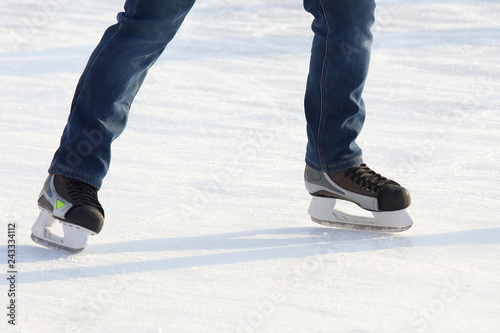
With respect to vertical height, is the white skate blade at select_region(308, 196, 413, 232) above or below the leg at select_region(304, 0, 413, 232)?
below

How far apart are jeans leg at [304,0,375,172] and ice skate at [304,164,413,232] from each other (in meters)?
0.03

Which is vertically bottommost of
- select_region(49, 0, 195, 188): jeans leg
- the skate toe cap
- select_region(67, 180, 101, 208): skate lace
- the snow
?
the snow

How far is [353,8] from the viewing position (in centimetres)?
170

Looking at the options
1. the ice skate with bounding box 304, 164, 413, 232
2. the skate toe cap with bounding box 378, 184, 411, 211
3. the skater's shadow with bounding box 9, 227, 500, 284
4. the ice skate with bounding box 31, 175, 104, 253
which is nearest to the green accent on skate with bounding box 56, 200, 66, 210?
the ice skate with bounding box 31, 175, 104, 253

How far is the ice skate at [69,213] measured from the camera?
1.55 meters

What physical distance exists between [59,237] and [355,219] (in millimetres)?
656

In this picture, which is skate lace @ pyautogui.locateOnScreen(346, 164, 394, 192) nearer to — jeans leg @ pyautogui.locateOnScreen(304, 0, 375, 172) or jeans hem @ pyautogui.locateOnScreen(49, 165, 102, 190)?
jeans leg @ pyautogui.locateOnScreen(304, 0, 375, 172)

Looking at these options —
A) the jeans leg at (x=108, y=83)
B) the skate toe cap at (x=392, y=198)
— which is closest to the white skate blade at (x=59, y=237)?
the jeans leg at (x=108, y=83)

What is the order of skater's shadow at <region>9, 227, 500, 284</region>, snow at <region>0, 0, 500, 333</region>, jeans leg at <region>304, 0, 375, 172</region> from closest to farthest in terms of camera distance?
1. snow at <region>0, 0, 500, 333</region>
2. skater's shadow at <region>9, 227, 500, 284</region>
3. jeans leg at <region>304, 0, 375, 172</region>

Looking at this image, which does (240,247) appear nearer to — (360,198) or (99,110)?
(360,198)

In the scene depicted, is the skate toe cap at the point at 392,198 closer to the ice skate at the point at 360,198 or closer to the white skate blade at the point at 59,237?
the ice skate at the point at 360,198

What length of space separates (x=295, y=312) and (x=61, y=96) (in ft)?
6.88

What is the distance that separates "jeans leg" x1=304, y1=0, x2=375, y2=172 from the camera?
1.72 metres

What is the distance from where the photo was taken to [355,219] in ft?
5.90
